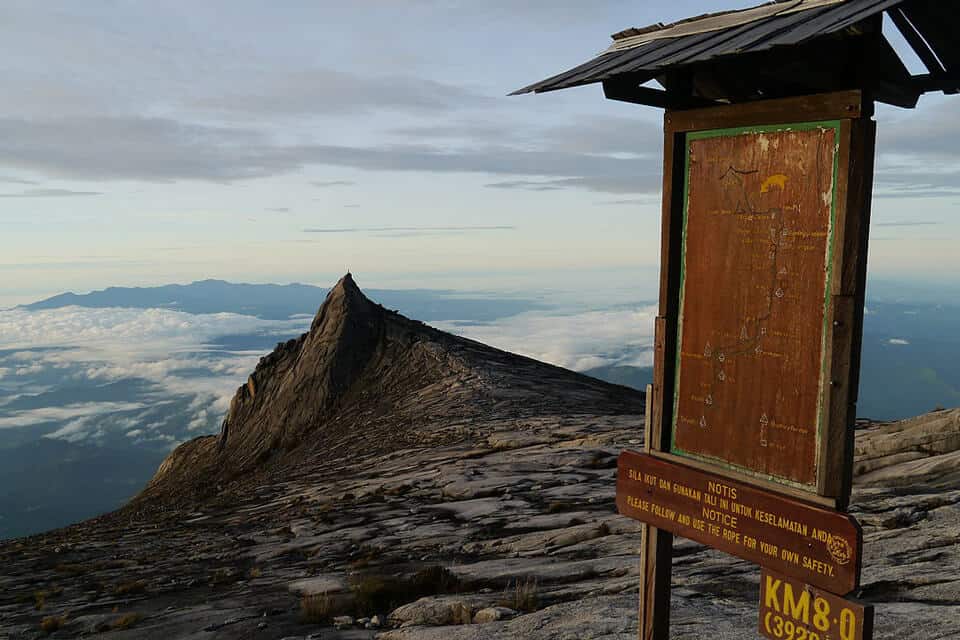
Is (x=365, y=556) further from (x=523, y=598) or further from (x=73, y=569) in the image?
(x=73, y=569)

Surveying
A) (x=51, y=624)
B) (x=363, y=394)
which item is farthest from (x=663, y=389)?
(x=363, y=394)

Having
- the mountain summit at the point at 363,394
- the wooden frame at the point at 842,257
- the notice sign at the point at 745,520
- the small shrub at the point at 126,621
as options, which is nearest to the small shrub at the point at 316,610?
the small shrub at the point at 126,621

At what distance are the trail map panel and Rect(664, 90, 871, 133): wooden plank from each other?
0.26 feet

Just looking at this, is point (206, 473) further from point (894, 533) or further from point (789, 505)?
point (789, 505)

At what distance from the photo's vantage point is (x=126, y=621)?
10664 mm

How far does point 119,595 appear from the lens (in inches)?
500

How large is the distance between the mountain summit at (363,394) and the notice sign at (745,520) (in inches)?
696

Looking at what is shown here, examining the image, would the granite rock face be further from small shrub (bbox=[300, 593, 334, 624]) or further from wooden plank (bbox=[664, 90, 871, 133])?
wooden plank (bbox=[664, 90, 871, 133])

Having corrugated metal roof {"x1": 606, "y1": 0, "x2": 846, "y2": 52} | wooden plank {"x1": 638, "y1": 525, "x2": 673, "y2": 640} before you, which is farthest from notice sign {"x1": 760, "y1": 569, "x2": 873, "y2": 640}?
corrugated metal roof {"x1": 606, "y1": 0, "x2": 846, "y2": 52}

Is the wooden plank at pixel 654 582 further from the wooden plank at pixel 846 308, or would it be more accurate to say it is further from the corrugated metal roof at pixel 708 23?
the corrugated metal roof at pixel 708 23

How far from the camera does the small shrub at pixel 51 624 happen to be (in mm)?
10883

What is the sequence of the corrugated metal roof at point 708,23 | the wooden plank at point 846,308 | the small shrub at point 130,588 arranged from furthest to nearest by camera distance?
the small shrub at point 130,588 → the corrugated metal roof at point 708,23 → the wooden plank at point 846,308

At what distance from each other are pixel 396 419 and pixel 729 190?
2519 cm

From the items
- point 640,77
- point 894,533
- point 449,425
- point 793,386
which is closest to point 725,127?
point 640,77
